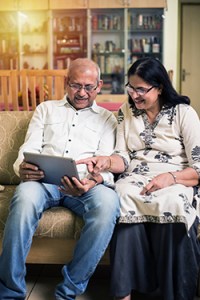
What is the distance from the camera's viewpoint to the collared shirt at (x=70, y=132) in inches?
76.2

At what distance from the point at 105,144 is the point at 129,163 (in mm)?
150

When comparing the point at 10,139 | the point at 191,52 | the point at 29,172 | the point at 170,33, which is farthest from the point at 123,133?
the point at 191,52

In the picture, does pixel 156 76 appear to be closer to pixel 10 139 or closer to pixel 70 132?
pixel 70 132

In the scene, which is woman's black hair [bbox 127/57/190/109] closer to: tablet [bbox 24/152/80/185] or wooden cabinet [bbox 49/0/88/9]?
tablet [bbox 24/152/80/185]

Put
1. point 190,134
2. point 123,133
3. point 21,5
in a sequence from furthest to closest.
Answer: point 21,5 → point 123,133 → point 190,134

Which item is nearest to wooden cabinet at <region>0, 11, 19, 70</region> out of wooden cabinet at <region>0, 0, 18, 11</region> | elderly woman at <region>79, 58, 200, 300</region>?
wooden cabinet at <region>0, 0, 18, 11</region>

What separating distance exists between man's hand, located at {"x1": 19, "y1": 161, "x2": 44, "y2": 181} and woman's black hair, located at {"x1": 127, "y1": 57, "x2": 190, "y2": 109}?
585 mm

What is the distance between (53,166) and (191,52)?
5.47 m

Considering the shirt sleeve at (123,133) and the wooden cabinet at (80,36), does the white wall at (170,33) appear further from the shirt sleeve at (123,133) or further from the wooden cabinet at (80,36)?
the shirt sleeve at (123,133)

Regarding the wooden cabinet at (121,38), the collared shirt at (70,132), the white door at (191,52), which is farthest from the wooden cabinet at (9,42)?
the collared shirt at (70,132)

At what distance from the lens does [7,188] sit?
6.86ft

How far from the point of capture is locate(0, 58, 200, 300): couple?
1.54 metres

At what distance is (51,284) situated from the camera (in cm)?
186

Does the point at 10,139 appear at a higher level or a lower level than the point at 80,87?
lower
